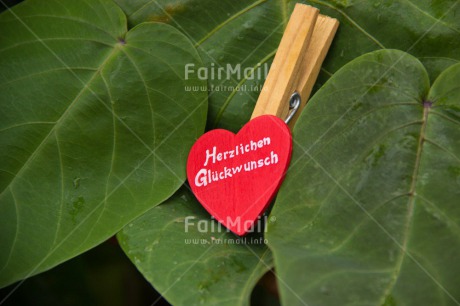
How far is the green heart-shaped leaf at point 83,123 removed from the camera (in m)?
0.54

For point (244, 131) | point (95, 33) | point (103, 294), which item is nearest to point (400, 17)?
point (244, 131)

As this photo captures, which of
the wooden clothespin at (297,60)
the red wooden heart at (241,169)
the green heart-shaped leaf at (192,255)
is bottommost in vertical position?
the green heart-shaped leaf at (192,255)

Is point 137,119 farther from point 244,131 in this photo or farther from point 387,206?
point 387,206

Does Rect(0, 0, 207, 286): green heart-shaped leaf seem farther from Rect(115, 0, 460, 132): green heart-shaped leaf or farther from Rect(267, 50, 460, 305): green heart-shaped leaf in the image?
Rect(267, 50, 460, 305): green heart-shaped leaf

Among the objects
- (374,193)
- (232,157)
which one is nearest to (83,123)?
(232,157)

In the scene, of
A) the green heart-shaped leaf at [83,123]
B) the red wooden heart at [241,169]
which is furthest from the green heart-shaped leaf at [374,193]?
the green heart-shaped leaf at [83,123]

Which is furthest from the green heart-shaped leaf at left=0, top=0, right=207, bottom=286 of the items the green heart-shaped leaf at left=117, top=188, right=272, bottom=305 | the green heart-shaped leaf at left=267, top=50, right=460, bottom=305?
the green heart-shaped leaf at left=267, top=50, right=460, bottom=305

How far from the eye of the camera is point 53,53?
0.57m

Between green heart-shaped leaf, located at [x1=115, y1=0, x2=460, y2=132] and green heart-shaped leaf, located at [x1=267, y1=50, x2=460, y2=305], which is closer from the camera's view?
green heart-shaped leaf, located at [x1=267, y1=50, x2=460, y2=305]

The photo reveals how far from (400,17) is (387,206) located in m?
0.18

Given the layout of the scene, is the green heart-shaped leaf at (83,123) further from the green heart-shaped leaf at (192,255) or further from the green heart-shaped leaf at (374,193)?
the green heart-shaped leaf at (374,193)

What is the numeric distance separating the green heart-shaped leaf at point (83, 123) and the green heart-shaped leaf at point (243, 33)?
0.02 m

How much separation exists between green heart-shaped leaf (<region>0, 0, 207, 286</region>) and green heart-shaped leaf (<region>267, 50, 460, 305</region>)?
0.12 metres

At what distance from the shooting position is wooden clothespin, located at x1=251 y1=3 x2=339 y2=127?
54 centimetres
